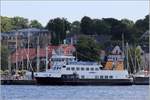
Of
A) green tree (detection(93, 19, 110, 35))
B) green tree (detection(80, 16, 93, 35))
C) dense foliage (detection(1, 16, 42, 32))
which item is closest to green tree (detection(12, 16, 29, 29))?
dense foliage (detection(1, 16, 42, 32))

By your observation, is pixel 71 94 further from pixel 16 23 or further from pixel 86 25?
pixel 16 23

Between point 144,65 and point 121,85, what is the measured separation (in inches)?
1073

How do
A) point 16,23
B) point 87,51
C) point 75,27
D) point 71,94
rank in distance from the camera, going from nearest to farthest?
point 71,94 < point 87,51 < point 75,27 < point 16,23

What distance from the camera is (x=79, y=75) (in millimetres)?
94250

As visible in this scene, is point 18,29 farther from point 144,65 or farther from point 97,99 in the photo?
point 97,99

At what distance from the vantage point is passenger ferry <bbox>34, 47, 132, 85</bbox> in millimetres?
93500

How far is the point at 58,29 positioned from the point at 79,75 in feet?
192

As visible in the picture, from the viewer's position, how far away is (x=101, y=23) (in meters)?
155

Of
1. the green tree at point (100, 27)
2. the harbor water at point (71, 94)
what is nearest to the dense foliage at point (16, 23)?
the green tree at point (100, 27)

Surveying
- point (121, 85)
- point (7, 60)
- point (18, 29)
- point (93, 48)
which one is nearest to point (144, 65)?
point (93, 48)

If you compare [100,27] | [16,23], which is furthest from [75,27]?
[16,23]

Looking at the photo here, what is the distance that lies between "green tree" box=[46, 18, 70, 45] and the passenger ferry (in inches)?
2158

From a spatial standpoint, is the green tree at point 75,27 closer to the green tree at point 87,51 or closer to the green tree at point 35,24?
the green tree at point 35,24

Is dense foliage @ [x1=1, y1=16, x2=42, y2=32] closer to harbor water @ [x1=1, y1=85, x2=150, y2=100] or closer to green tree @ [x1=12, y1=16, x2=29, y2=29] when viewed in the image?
green tree @ [x1=12, y1=16, x2=29, y2=29]
